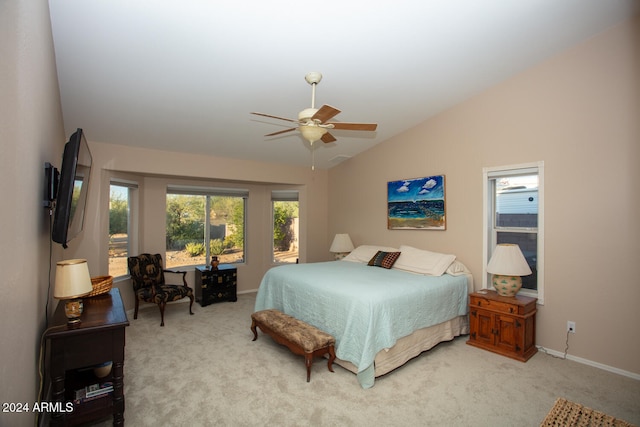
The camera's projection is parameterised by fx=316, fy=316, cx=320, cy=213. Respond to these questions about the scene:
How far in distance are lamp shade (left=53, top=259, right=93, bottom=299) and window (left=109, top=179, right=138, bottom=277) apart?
2.91 metres

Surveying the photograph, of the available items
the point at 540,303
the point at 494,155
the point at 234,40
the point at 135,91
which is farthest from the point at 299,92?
the point at 540,303

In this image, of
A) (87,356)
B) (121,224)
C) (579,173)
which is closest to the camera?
(87,356)

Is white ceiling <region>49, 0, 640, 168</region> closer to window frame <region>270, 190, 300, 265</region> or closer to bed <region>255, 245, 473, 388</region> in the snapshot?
bed <region>255, 245, 473, 388</region>

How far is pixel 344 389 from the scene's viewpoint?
8.64 feet

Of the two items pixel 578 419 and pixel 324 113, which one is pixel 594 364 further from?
pixel 324 113

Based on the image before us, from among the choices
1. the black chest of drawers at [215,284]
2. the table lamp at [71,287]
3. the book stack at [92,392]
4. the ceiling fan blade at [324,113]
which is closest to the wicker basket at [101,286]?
the table lamp at [71,287]

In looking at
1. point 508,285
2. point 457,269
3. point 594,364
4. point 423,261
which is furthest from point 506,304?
point 423,261

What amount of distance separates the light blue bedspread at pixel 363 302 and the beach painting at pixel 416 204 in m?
0.90

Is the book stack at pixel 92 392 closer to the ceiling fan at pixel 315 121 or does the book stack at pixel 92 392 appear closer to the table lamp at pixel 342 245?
the ceiling fan at pixel 315 121

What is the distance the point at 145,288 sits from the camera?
4.60 metres

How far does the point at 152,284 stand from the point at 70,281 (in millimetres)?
2922

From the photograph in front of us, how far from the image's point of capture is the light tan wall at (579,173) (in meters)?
2.87

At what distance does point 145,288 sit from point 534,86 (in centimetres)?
560

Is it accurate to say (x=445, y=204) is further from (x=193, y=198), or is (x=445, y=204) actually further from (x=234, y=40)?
(x=193, y=198)
